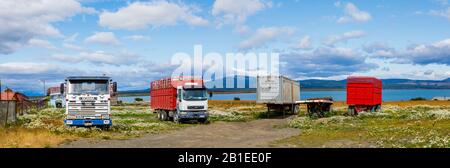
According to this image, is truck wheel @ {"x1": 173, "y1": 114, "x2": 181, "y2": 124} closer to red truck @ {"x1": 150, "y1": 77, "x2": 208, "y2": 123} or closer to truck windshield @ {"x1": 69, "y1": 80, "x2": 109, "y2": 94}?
red truck @ {"x1": 150, "y1": 77, "x2": 208, "y2": 123}

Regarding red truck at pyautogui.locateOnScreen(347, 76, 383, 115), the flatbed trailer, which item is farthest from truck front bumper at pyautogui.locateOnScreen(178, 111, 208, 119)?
red truck at pyautogui.locateOnScreen(347, 76, 383, 115)

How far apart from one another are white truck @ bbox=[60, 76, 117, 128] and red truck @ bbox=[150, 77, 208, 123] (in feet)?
32.6

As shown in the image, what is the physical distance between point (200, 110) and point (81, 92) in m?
12.8

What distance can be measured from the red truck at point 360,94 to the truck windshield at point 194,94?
662 inches

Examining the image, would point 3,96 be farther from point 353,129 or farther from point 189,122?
point 353,129

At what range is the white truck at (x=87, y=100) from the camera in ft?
104

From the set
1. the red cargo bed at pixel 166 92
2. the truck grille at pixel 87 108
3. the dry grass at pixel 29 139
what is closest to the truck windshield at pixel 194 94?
the red cargo bed at pixel 166 92

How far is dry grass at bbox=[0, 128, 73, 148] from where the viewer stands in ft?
75.9

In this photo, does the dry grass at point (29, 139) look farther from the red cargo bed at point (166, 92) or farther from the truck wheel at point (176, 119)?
the red cargo bed at point (166, 92)

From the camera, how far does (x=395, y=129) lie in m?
31.5

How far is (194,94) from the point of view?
41.9 metres

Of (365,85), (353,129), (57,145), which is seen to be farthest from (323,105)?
(57,145)

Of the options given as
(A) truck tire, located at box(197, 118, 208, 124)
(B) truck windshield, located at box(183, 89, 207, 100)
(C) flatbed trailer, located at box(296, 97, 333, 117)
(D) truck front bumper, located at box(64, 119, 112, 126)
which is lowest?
(A) truck tire, located at box(197, 118, 208, 124)
